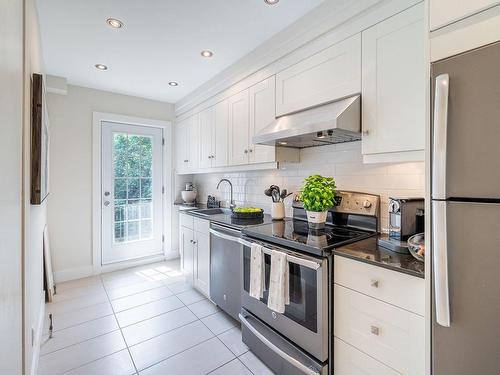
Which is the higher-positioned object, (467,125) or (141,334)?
(467,125)

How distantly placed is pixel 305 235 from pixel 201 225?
1.36m

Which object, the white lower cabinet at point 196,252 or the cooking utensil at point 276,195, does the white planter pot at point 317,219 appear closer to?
the cooking utensil at point 276,195

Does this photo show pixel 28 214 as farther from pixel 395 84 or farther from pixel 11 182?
pixel 395 84

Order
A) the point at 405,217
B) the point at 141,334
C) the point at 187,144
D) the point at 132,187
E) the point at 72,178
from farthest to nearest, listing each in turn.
→ 1. the point at 132,187
2. the point at 187,144
3. the point at 72,178
4. the point at 141,334
5. the point at 405,217

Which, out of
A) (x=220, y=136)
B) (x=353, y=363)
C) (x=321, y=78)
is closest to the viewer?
(x=353, y=363)

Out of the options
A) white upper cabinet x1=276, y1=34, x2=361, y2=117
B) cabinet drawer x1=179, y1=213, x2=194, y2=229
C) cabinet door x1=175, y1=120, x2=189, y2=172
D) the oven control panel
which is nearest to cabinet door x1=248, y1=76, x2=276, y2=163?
white upper cabinet x1=276, y1=34, x2=361, y2=117

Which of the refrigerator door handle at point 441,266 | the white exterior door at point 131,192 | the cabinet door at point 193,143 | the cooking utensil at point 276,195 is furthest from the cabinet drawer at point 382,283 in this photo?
the white exterior door at point 131,192

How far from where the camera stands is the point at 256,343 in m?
1.85

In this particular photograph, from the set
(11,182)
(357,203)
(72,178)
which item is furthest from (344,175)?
(72,178)

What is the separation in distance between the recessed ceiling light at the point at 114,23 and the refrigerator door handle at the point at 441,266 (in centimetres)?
248

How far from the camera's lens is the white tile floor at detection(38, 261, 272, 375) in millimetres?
1776

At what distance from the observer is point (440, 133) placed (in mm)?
880

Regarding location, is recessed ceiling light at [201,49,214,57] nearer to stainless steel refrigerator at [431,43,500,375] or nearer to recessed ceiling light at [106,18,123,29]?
recessed ceiling light at [106,18,123,29]

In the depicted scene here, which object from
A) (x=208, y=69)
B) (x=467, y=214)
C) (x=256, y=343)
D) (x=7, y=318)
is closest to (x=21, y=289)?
(x=7, y=318)
